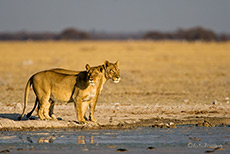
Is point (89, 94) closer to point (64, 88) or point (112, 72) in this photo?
point (64, 88)

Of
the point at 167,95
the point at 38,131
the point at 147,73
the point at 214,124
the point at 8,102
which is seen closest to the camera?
the point at 38,131

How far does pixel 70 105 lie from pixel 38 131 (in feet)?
11.4

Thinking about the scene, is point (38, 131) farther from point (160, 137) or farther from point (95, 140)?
point (160, 137)

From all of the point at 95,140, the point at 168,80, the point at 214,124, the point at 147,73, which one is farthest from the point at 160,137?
the point at 147,73

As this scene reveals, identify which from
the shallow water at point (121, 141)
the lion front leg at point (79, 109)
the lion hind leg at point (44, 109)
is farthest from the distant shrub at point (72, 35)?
the shallow water at point (121, 141)

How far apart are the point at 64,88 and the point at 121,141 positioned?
2127 millimetres

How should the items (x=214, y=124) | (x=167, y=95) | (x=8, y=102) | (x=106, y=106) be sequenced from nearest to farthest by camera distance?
(x=214, y=124) < (x=106, y=106) < (x=8, y=102) < (x=167, y=95)

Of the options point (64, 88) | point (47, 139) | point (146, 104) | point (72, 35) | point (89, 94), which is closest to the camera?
point (47, 139)

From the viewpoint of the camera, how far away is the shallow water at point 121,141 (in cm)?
781

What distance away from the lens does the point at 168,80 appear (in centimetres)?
1966

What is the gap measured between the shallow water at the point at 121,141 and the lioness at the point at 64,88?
0.76 meters

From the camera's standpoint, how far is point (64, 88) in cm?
998

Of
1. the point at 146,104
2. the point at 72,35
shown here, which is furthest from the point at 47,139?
the point at 72,35

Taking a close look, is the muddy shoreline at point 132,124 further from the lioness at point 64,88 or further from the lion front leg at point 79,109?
the lioness at point 64,88
